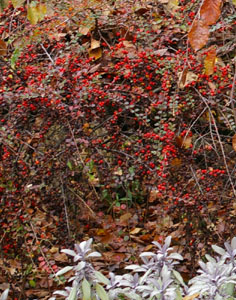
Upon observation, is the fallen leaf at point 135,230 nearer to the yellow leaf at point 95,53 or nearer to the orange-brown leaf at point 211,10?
the yellow leaf at point 95,53

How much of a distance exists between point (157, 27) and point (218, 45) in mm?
462

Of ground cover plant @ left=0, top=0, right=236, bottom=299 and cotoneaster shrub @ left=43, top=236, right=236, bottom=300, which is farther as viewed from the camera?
ground cover plant @ left=0, top=0, right=236, bottom=299

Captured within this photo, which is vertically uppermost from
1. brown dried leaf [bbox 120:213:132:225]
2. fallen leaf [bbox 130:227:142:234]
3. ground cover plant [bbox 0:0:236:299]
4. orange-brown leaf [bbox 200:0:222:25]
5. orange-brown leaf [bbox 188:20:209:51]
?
orange-brown leaf [bbox 200:0:222:25]

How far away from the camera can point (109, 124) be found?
339cm

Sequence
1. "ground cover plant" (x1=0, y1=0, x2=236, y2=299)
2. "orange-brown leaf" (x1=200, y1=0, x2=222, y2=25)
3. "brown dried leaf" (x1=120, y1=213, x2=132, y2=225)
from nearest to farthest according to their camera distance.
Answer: "orange-brown leaf" (x1=200, y1=0, x2=222, y2=25) < "ground cover plant" (x1=0, y1=0, x2=236, y2=299) < "brown dried leaf" (x1=120, y1=213, x2=132, y2=225)

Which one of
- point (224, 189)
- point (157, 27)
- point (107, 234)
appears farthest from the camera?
point (107, 234)

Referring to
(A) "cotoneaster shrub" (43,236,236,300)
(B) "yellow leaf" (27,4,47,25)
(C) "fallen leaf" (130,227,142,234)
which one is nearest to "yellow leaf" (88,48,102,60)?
(C) "fallen leaf" (130,227,142,234)

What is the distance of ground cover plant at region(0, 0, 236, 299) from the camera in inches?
122

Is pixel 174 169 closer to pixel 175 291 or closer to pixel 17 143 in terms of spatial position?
pixel 17 143

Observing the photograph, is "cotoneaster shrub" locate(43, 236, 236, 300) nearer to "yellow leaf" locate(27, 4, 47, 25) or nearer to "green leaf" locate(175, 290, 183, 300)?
"green leaf" locate(175, 290, 183, 300)

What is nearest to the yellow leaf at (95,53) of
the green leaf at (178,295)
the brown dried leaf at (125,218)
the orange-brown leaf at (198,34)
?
the brown dried leaf at (125,218)

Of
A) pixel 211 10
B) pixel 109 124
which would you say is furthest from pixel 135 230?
pixel 211 10

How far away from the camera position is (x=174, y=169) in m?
3.33

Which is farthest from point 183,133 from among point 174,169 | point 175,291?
point 175,291
